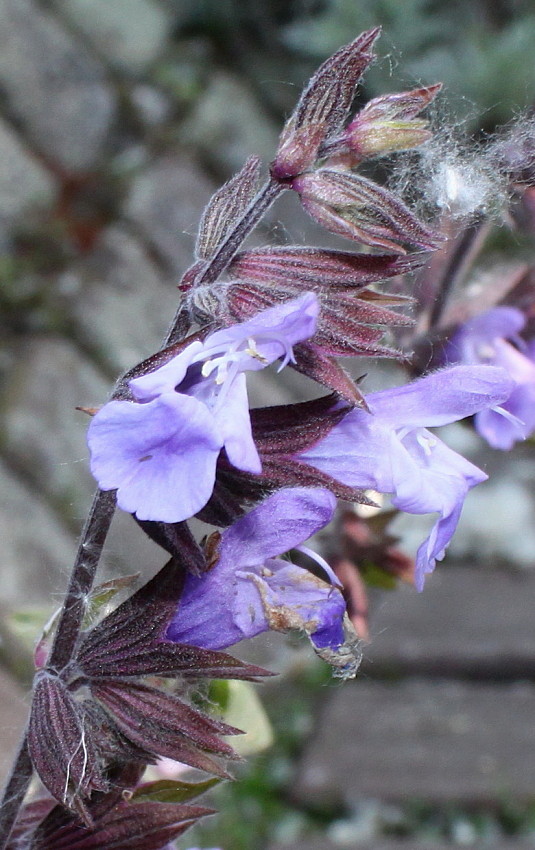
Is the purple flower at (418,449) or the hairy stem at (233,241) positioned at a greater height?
the hairy stem at (233,241)

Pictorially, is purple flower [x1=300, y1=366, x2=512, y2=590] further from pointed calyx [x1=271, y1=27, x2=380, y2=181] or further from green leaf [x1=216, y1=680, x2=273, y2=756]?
green leaf [x1=216, y1=680, x2=273, y2=756]

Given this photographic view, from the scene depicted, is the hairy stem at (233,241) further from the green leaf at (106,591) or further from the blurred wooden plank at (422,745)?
the blurred wooden plank at (422,745)

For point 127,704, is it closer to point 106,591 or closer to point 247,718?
point 106,591

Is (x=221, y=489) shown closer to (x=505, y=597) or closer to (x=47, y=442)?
(x=47, y=442)

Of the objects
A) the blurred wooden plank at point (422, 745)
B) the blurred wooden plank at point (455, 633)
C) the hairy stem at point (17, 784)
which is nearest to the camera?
the hairy stem at point (17, 784)

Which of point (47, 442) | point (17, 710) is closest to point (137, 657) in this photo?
point (17, 710)

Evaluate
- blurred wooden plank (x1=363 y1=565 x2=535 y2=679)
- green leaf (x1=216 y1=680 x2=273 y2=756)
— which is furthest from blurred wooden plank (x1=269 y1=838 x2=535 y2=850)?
green leaf (x1=216 y1=680 x2=273 y2=756)

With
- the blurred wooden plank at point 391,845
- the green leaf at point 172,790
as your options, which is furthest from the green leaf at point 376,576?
the blurred wooden plank at point 391,845
